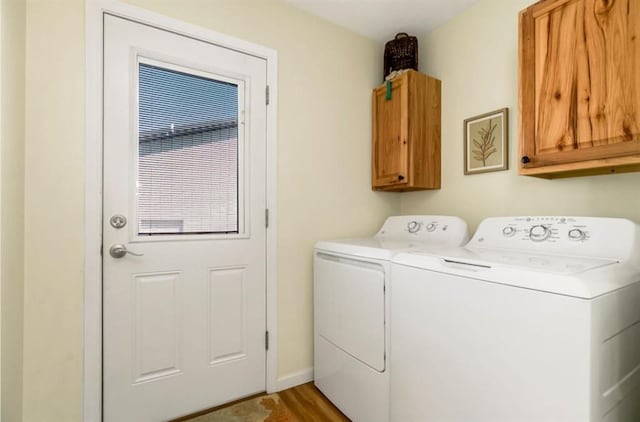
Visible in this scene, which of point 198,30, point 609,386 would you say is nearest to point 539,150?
point 609,386

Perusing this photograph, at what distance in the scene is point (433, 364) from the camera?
120cm

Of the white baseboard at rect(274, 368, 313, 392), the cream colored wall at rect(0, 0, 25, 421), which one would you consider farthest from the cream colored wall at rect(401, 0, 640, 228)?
the cream colored wall at rect(0, 0, 25, 421)

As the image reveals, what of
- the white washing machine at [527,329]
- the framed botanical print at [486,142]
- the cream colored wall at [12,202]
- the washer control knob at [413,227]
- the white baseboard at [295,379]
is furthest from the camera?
the washer control knob at [413,227]

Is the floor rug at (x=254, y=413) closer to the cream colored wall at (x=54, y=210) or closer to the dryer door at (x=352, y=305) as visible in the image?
the dryer door at (x=352, y=305)

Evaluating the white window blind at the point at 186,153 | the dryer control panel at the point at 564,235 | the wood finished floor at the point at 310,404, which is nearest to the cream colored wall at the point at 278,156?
the wood finished floor at the point at 310,404

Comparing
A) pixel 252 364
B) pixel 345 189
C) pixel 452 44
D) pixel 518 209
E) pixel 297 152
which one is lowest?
pixel 252 364

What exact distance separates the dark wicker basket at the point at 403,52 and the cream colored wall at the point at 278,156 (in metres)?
0.19

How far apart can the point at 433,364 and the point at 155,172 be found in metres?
1.57

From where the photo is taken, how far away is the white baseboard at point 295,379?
1.87 m

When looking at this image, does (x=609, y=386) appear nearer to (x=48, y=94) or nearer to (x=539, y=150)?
(x=539, y=150)

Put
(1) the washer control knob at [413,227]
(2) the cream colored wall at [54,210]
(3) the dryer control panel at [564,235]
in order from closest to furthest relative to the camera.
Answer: (3) the dryer control panel at [564,235], (2) the cream colored wall at [54,210], (1) the washer control knob at [413,227]

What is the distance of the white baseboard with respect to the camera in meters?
1.87

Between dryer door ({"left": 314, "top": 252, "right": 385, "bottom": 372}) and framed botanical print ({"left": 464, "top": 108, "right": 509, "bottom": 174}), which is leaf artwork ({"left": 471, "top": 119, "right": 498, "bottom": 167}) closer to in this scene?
framed botanical print ({"left": 464, "top": 108, "right": 509, "bottom": 174})

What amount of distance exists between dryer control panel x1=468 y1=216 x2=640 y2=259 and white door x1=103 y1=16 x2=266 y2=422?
1287 millimetres
